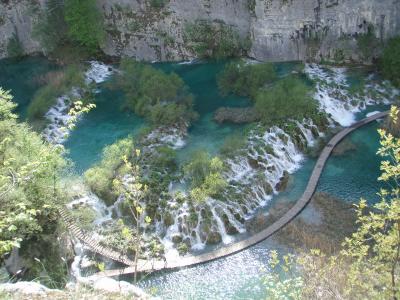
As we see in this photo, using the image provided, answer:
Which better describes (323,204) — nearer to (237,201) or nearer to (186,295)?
(237,201)

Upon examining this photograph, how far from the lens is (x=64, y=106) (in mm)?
24469

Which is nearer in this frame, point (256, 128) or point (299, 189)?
point (299, 189)

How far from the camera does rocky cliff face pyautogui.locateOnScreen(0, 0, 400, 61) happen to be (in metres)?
24.4

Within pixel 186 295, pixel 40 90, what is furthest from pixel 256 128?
pixel 40 90

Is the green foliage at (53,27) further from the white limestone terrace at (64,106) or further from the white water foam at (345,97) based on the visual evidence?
the white water foam at (345,97)

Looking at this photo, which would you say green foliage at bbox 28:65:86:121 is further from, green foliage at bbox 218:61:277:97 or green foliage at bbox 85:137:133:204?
green foliage at bbox 218:61:277:97

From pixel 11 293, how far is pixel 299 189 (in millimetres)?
12868

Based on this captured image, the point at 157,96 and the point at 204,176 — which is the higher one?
the point at 157,96

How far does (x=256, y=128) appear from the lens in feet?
67.6

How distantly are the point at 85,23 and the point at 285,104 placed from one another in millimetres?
12977

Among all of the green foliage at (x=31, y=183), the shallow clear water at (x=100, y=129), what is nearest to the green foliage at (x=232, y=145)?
the shallow clear water at (x=100, y=129)

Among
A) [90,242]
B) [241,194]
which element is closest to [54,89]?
[90,242]

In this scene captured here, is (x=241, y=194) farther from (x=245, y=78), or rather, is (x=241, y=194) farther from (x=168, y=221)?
(x=245, y=78)

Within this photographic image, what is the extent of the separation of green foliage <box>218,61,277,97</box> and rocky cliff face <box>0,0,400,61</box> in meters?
2.64
